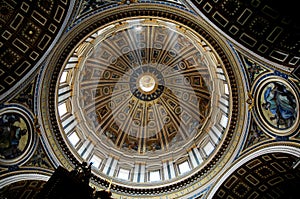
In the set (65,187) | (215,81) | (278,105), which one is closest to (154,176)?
(215,81)

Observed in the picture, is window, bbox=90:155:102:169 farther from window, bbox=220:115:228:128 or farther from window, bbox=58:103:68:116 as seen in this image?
window, bbox=220:115:228:128

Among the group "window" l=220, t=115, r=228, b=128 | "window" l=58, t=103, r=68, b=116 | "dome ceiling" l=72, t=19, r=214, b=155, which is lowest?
"window" l=58, t=103, r=68, b=116

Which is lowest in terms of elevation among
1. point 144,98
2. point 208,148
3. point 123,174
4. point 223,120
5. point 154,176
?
point 123,174

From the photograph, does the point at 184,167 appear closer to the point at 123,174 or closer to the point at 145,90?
the point at 123,174

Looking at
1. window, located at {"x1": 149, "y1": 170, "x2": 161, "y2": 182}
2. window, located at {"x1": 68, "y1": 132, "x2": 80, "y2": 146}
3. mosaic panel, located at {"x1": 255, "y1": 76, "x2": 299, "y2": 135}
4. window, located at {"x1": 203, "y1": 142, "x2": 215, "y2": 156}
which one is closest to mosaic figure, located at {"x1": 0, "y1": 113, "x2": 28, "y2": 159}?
window, located at {"x1": 68, "y1": 132, "x2": 80, "y2": 146}

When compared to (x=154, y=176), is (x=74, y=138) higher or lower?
higher

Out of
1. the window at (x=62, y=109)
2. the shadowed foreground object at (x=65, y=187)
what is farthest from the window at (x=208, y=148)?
the shadowed foreground object at (x=65, y=187)

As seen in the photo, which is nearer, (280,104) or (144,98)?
(280,104)

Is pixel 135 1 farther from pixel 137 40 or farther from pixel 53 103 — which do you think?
pixel 137 40

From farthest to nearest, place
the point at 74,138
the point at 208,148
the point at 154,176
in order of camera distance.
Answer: the point at 154,176, the point at 74,138, the point at 208,148

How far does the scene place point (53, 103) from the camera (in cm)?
1385

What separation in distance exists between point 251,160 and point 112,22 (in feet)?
28.0

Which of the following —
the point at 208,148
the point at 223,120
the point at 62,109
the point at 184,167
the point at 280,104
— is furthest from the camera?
the point at 184,167

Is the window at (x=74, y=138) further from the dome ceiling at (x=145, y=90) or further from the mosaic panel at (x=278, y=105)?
the mosaic panel at (x=278, y=105)
